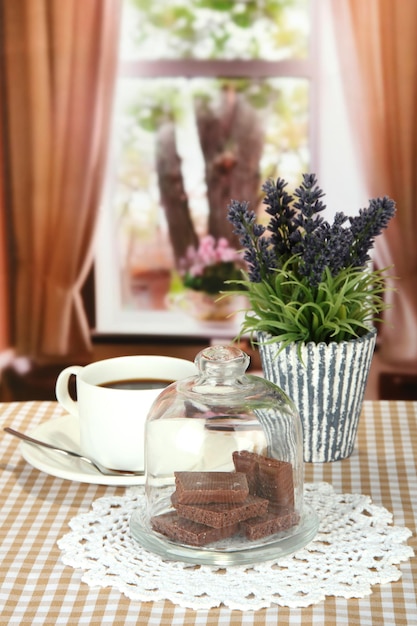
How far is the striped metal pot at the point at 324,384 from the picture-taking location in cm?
104

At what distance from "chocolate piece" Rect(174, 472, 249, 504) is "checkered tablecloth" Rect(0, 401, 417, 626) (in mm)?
94

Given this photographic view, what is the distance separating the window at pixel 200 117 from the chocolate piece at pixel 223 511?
8.29 feet

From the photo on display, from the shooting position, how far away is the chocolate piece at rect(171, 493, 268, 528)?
0.76 meters

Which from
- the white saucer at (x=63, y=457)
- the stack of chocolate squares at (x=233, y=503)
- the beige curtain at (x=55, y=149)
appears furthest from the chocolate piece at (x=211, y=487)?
the beige curtain at (x=55, y=149)

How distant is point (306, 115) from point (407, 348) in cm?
93

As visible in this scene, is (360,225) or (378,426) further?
(378,426)

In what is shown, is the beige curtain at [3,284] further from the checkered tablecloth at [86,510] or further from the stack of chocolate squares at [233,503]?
the stack of chocolate squares at [233,503]

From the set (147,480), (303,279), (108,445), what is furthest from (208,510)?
(303,279)

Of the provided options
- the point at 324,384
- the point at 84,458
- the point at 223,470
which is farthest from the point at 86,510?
the point at 324,384

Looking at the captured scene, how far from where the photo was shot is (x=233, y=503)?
76cm

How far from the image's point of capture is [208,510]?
2.50 feet

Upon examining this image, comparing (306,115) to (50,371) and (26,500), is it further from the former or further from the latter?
(26,500)

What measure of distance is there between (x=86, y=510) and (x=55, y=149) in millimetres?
2580

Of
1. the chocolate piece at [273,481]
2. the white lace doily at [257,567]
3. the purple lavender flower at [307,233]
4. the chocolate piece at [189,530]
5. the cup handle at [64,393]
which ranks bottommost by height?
the white lace doily at [257,567]
